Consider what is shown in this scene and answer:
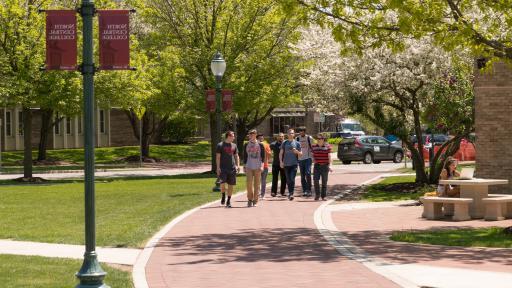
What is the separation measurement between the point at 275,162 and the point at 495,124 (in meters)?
6.05

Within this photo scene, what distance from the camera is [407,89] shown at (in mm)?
29062

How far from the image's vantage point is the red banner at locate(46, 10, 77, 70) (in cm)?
1062

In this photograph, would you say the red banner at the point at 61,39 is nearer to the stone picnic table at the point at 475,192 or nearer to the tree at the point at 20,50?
the stone picnic table at the point at 475,192

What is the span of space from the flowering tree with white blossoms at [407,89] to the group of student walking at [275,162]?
3.50 meters

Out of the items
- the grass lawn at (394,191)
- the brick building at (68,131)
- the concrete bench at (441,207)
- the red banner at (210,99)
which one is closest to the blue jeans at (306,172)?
the grass lawn at (394,191)

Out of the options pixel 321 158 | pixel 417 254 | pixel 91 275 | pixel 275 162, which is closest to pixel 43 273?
pixel 91 275

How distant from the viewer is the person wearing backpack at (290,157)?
82.4 ft

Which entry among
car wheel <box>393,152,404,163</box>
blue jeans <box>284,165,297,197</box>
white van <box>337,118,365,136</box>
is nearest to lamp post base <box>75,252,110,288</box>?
blue jeans <box>284,165,297,197</box>

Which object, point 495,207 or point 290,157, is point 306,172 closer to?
point 290,157

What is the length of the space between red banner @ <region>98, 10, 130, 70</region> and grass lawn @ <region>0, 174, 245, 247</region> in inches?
194

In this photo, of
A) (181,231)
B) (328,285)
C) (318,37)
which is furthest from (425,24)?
(318,37)

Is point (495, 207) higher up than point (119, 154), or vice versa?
point (119, 154)

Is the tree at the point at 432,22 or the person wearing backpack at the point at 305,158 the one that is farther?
the person wearing backpack at the point at 305,158

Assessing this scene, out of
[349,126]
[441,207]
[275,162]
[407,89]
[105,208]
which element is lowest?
[105,208]
